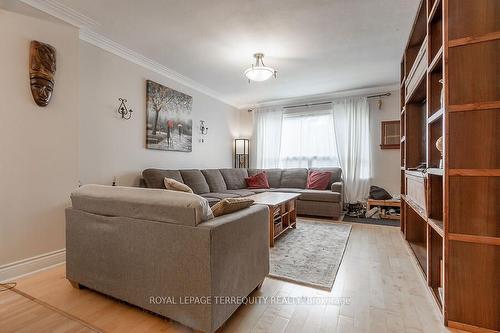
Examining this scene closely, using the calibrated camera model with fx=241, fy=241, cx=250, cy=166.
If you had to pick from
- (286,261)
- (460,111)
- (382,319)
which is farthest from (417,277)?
(460,111)

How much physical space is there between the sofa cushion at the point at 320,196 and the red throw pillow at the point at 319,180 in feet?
0.99

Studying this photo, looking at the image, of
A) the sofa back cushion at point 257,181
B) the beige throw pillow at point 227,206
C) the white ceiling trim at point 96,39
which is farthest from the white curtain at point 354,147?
the beige throw pillow at point 227,206

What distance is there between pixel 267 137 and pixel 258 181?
1.18m

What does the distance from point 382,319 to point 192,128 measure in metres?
3.80

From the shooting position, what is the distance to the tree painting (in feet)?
11.5

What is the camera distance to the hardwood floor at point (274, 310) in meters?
1.37

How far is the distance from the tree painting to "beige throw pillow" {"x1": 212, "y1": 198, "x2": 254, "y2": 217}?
2409mm

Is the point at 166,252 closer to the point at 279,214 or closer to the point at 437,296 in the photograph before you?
the point at 437,296

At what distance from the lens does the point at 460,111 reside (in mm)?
1359

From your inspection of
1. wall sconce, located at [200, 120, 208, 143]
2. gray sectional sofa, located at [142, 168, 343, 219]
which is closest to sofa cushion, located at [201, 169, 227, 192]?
gray sectional sofa, located at [142, 168, 343, 219]

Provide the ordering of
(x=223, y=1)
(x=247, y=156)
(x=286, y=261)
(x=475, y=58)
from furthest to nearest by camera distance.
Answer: (x=247, y=156), (x=286, y=261), (x=223, y=1), (x=475, y=58)

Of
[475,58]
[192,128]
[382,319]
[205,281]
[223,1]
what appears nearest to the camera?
[205,281]

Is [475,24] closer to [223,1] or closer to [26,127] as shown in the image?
[223,1]

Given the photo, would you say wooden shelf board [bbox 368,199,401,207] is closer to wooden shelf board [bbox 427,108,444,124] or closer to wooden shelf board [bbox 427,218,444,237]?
wooden shelf board [bbox 427,218,444,237]
